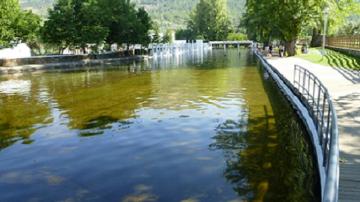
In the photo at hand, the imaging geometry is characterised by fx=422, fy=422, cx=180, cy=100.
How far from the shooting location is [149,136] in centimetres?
1383

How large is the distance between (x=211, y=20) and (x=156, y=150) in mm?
133668

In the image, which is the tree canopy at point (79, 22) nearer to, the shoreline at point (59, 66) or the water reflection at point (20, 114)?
the shoreline at point (59, 66)

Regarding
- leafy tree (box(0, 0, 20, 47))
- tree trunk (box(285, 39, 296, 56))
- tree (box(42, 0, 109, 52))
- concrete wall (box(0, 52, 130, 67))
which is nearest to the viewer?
leafy tree (box(0, 0, 20, 47))

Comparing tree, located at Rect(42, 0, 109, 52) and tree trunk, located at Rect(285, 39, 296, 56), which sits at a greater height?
tree, located at Rect(42, 0, 109, 52)

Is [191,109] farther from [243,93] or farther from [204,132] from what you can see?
[243,93]

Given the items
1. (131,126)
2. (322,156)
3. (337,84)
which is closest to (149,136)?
(131,126)

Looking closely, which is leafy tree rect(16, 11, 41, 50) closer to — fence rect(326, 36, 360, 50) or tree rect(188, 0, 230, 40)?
fence rect(326, 36, 360, 50)

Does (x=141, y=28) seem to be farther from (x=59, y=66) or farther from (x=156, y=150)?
(x=156, y=150)

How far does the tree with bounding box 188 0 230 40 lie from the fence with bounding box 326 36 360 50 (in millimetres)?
65192

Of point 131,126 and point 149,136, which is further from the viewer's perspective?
point 131,126

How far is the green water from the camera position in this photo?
29.8 ft

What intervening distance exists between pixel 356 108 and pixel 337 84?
693cm

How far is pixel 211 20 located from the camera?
142250mm

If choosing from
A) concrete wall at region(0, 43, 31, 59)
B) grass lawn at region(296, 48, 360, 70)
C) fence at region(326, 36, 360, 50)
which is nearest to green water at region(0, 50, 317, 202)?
grass lawn at region(296, 48, 360, 70)
